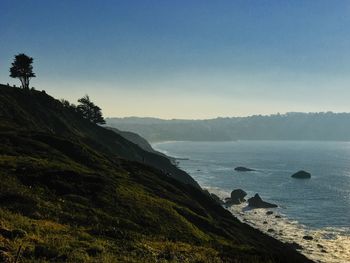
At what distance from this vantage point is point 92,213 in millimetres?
41188

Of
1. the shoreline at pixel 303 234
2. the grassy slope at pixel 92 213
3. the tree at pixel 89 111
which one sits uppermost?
the tree at pixel 89 111

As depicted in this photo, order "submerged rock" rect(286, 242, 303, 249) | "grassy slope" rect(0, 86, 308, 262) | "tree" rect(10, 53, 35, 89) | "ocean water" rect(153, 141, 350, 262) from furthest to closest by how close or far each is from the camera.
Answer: "tree" rect(10, 53, 35, 89) → "ocean water" rect(153, 141, 350, 262) → "submerged rock" rect(286, 242, 303, 249) → "grassy slope" rect(0, 86, 308, 262)

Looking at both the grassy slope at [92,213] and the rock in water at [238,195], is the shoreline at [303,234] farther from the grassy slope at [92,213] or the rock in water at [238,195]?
the rock in water at [238,195]

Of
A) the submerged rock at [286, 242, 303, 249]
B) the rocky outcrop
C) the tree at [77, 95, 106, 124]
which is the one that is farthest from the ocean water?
the tree at [77, 95, 106, 124]

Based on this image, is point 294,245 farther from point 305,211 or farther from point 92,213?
point 92,213

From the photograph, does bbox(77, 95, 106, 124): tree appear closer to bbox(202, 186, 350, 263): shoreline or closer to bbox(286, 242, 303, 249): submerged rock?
bbox(202, 186, 350, 263): shoreline

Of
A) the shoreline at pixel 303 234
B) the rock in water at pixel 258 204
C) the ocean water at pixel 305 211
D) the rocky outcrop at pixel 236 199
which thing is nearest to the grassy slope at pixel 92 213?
the shoreline at pixel 303 234

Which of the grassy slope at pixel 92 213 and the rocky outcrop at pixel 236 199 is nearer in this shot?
the grassy slope at pixel 92 213

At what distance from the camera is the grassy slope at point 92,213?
2584 cm

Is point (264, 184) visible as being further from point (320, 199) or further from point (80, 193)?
point (80, 193)

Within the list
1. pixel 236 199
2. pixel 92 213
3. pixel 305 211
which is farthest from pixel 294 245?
pixel 92 213

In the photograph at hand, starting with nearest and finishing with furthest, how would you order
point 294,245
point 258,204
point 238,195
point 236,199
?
point 294,245
point 258,204
point 236,199
point 238,195

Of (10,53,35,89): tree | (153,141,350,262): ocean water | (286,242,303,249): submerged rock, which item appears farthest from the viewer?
(10,53,35,89): tree

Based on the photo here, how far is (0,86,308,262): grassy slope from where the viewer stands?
2584 centimetres
